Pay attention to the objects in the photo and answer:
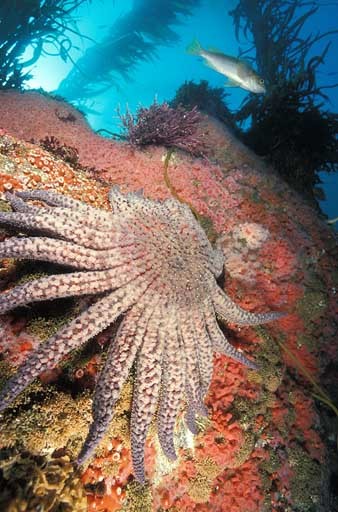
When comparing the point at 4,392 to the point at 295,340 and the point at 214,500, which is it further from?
the point at 295,340

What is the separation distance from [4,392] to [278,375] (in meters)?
3.81

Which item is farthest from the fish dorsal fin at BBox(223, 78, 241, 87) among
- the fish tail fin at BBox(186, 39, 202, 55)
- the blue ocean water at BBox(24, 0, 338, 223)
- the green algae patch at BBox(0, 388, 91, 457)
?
the blue ocean water at BBox(24, 0, 338, 223)

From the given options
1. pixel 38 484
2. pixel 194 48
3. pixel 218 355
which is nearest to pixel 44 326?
pixel 38 484

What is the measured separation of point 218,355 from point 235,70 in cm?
616

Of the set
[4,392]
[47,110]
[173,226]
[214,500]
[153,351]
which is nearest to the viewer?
[4,392]

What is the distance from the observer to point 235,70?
7.04 meters

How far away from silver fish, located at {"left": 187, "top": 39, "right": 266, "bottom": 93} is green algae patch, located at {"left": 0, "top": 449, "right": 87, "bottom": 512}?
24.3 feet

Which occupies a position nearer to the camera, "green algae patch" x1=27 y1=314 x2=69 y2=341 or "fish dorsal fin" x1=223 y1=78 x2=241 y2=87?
"green algae patch" x1=27 y1=314 x2=69 y2=341

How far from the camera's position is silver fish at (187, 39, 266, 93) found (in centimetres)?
695

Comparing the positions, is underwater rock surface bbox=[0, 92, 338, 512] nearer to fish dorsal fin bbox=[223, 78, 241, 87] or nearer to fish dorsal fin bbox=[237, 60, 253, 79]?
fish dorsal fin bbox=[223, 78, 241, 87]

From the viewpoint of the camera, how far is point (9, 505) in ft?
7.90

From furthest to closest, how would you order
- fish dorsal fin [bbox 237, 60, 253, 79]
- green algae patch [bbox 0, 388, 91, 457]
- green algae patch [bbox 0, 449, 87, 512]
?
fish dorsal fin [bbox 237, 60, 253, 79]
green algae patch [bbox 0, 388, 91, 457]
green algae patch [bbox 0, 449, 87, 512]

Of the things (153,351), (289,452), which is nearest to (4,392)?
(153,351)

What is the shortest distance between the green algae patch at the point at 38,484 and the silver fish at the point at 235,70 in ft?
24.3
